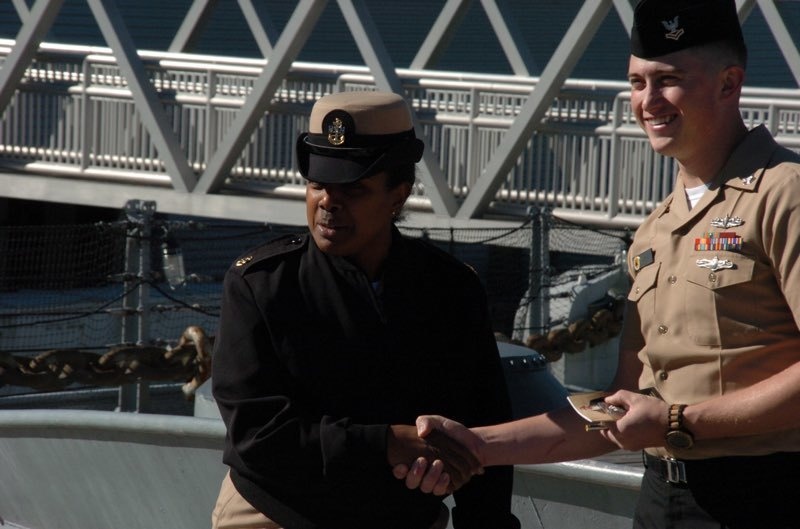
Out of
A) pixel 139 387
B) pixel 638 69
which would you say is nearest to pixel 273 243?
pixel 638 69

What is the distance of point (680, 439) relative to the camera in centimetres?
271

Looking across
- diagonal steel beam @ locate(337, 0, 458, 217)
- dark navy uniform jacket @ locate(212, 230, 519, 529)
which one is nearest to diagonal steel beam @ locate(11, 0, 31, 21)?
diagonal steel beam @ locate(337, 0, 458, 217)

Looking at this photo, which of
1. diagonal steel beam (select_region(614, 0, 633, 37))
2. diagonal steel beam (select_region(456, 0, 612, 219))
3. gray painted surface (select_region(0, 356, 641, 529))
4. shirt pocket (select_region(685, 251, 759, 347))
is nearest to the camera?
shirt pocket (select_region(685, 251, 759, 347))

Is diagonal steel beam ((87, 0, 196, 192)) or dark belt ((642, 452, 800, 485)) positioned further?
diagonal steel beam ((87, 0, 196, 192))

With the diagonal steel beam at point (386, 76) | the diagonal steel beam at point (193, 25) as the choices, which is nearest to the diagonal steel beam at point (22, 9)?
the diagonal steel beam at point (193, 25)

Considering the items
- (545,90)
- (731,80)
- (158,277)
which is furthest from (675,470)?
(545,90)

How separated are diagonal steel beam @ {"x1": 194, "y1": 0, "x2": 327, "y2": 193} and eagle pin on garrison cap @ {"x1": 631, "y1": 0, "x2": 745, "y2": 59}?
903 centimetres

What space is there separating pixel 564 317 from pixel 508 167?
1.37 metres

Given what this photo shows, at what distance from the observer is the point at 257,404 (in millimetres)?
2791

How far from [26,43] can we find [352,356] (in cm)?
1098

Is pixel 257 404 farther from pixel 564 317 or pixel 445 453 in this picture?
pixel 564 317

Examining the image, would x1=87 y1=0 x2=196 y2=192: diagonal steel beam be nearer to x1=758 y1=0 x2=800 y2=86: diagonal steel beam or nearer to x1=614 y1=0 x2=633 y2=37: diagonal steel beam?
x1=614 y1=0 x2=633 y2=37: diagonal steel beam

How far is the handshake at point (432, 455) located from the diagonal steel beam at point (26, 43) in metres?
11.0

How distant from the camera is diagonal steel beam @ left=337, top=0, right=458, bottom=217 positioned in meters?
11.5
